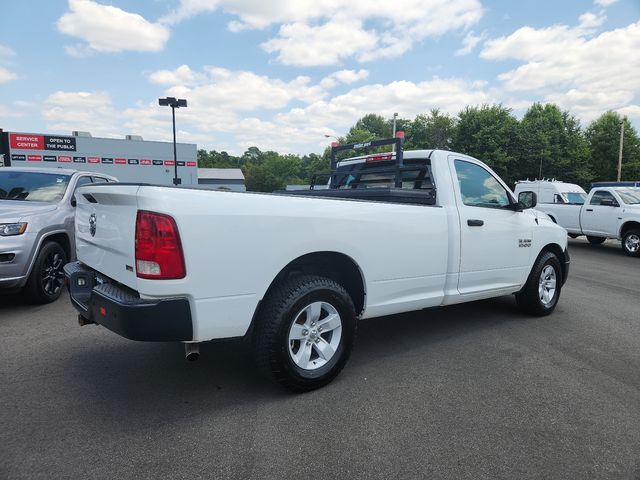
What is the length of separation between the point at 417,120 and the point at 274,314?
163ft

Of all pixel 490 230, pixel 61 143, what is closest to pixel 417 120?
pixel 61 143

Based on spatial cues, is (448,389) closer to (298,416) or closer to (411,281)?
(411,281)

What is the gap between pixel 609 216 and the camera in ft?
40.8

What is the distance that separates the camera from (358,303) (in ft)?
11.8

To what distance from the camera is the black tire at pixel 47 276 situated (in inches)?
204

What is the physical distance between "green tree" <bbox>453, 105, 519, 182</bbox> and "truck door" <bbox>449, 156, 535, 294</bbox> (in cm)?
3294

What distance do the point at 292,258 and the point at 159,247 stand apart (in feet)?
2.92

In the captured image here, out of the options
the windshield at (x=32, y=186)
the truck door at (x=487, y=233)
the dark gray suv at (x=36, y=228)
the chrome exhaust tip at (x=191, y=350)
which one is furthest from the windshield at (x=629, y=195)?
the windshield at (x=32, y=186)

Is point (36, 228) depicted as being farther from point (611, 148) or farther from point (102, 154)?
point (611, 148)

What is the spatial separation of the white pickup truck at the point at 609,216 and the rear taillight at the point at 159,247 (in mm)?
13122

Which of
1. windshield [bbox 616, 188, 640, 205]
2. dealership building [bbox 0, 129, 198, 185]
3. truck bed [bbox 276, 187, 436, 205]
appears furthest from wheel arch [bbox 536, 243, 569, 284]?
dealership building [bbox 0, 129, 198, 185]

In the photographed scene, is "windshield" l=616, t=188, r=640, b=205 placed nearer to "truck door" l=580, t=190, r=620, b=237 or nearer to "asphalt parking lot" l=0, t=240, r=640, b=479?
"truck door" l=580, t=190, r=620, b=237

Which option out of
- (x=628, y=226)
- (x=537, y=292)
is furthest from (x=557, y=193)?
(x=537, y=292)

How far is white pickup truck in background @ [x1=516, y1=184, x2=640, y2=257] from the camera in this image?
38.9 feet
